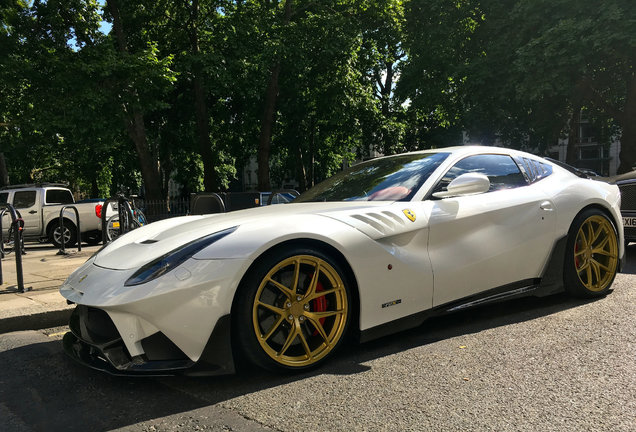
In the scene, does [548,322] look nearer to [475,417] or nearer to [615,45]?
[475,417]

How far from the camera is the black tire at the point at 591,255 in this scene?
4372 mm

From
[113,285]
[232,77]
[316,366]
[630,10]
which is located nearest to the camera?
[113,285]

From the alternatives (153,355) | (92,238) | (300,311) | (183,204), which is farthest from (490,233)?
(183,204)

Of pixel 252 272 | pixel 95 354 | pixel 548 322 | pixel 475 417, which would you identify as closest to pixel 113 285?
pixel 95 354

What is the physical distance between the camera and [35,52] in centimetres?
1625

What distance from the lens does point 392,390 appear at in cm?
274

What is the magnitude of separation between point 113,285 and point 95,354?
45cm

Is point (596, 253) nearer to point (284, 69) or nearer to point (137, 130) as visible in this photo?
point (137, 130)

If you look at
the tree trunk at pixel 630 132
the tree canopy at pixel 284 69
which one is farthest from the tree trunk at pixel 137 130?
the tree trunk at pixel 630 132

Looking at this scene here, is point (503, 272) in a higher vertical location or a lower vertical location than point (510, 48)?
lower

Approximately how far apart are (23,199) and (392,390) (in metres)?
14.4

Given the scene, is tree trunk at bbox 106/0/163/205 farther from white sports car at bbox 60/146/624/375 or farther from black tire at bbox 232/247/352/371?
black tire at bbox 232/247/352/371

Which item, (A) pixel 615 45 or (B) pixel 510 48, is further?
(B) pixel 510 48

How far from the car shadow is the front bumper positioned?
180mm
